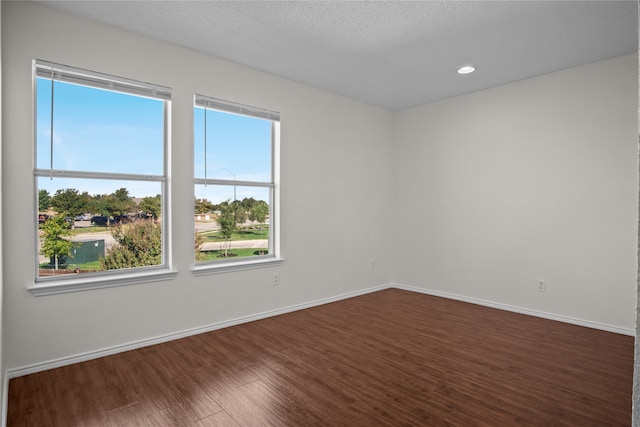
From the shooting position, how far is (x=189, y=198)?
3385mm

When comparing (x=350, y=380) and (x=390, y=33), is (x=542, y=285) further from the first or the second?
(x=390, y=33)

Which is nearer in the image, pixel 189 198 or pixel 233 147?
pixel 189 198

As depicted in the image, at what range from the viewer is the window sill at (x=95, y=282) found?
8.66 ft

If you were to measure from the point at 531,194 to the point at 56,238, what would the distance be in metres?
4.69

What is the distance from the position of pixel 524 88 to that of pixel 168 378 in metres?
4.59

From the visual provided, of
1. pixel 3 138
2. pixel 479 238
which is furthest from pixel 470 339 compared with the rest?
pixel 3 138

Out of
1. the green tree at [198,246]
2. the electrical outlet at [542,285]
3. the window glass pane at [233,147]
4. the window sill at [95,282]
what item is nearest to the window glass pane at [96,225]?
the window sill at [95,282]

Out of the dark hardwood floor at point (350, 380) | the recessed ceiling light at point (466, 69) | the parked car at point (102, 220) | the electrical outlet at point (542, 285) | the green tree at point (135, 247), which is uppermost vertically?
the recessed ceiling light at point (466, 69)

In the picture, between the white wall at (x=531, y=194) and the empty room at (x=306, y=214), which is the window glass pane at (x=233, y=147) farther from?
the white wall at (x=531, y=194)

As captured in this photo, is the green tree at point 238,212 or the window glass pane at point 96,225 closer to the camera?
the window glass pane at point 96,225

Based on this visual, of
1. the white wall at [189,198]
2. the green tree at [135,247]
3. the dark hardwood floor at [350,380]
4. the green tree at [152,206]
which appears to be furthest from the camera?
the green tree at [152,206]

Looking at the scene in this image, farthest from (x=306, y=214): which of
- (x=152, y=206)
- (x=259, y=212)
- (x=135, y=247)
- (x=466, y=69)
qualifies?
(x=466, y=69)

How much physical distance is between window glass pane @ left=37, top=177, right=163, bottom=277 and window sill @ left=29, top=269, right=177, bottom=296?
12cm

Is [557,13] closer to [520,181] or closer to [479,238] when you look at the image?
[520,181]
